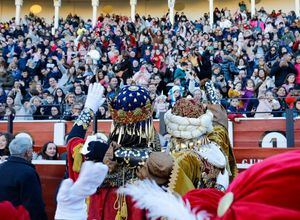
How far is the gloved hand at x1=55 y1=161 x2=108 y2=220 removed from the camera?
73.9 inches

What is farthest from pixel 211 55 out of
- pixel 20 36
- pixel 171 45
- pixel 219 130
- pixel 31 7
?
pixel 31 7

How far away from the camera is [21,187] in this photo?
3559 millimetres

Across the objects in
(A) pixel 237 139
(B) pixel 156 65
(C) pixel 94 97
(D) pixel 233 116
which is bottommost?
(A) pixel 237 139

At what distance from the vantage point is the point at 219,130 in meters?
3.89

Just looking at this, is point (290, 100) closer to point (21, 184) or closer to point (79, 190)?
point (21, 184)

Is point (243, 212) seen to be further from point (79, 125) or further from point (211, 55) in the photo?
point (211, 55)

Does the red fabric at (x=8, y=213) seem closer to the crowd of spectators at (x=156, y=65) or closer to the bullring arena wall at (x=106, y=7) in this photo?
the crowd of spectators at (x=156, y=65)

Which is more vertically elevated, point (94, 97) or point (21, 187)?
point (94, 97)

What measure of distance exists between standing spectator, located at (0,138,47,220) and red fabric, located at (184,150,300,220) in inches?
102

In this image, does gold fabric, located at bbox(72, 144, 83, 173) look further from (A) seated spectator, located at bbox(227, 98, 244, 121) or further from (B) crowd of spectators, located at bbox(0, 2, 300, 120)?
(A) seated spectator, located at bbox(227, 98, 244, 121)

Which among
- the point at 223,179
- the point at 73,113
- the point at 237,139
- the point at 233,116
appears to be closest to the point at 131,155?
the point at 223,179

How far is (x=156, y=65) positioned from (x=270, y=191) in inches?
507

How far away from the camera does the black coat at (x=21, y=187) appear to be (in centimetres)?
354

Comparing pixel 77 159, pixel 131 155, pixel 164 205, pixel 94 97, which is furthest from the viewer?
pixel 94 97
